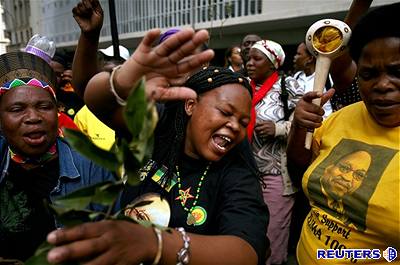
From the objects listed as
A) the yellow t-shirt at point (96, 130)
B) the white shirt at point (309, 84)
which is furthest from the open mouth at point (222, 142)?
the white shirt at point (309, 84)

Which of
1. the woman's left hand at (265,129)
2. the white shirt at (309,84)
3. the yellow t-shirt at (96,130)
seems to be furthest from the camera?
the white shirt at (309,84)

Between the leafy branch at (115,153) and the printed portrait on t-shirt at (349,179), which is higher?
the leafy branch at (115,153)

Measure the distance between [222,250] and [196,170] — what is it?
1.50ft

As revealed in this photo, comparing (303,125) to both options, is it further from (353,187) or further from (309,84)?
(309,84)

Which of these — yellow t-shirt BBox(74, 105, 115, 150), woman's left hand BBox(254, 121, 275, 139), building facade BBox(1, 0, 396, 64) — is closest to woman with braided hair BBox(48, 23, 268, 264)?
yellow t-shirt BBox(74, 105, 115, 150)

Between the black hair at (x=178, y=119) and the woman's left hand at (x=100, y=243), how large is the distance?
641 mm

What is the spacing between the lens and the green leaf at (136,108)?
789 millimetres

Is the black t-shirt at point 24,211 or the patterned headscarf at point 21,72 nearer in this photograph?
the black t-shirt at point 24,211

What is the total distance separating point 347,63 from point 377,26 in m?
0.45

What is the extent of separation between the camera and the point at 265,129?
297cm

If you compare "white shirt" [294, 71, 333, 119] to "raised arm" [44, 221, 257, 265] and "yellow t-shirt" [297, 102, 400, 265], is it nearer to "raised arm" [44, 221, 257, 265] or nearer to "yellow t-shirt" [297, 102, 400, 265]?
"yellow t-shirt" [297, 102, 400, 265]

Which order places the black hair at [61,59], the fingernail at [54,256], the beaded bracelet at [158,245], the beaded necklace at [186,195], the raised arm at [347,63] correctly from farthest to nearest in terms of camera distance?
the black hair at [61,59] < the raised arm at [347,63] < the beaded necklace at [186,195] < the beaded bracelet at [158,245] < the fingernail at [54,256]

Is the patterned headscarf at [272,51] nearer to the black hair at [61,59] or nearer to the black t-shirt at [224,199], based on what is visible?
the black hair at [61,59]

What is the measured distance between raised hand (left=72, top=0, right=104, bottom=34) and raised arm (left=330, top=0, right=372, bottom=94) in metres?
1.04
